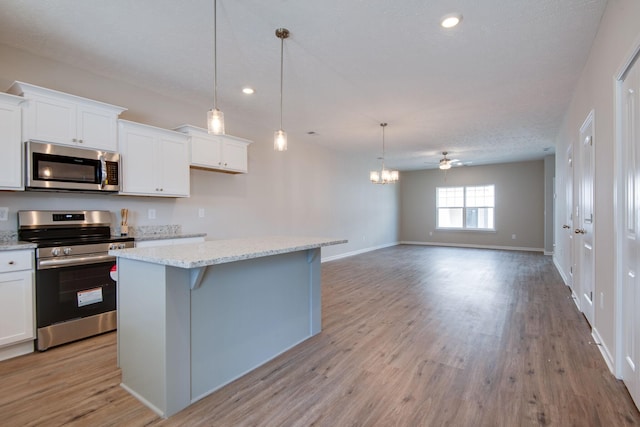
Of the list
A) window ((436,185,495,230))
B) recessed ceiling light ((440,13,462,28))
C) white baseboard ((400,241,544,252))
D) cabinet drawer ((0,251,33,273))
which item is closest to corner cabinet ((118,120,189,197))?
cabinet drawer ((0,251,33,273))

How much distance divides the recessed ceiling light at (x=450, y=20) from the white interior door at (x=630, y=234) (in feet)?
3.80

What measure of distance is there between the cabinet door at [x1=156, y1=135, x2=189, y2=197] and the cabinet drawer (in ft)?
4.40

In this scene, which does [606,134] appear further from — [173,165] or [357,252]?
[357,252]

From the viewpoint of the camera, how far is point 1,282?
7.97 feet

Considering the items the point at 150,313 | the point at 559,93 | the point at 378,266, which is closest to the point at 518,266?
the point at 378,266

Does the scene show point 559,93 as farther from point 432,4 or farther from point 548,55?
point 432,4

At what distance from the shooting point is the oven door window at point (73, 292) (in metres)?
2.65

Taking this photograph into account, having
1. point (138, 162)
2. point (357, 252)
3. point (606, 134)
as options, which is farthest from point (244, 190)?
point (606, 134)

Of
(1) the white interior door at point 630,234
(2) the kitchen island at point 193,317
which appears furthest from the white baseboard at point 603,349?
(2) the kitchen island at point 193,317

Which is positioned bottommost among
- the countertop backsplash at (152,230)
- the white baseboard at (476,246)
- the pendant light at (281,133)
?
the white baseboard at (476,246)

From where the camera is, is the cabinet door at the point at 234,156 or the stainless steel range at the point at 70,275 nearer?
the stainless steel range at the point at 70,275

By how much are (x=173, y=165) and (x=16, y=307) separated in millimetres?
1908

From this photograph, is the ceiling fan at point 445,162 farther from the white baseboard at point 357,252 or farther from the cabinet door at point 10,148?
the cabinet door at point 10,148

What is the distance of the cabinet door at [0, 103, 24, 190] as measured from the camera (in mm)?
2543
